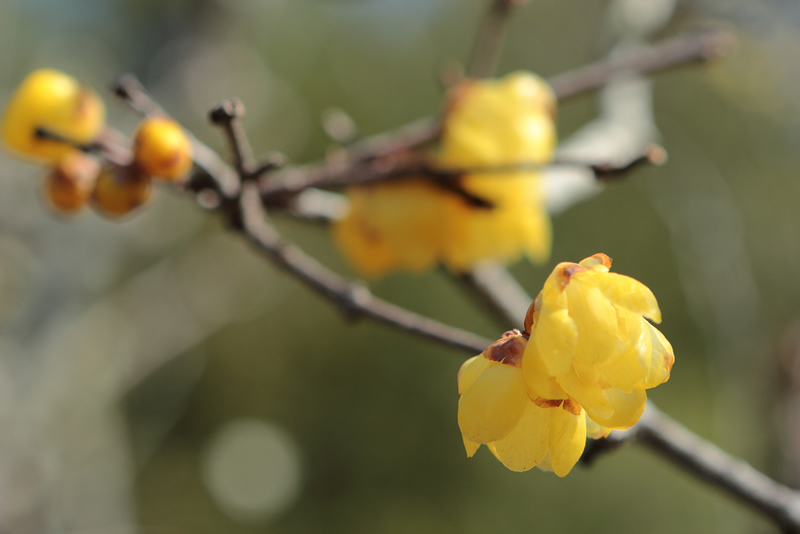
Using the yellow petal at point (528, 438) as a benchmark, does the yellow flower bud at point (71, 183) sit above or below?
above

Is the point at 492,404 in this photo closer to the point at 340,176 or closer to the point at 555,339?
the point at 555,339

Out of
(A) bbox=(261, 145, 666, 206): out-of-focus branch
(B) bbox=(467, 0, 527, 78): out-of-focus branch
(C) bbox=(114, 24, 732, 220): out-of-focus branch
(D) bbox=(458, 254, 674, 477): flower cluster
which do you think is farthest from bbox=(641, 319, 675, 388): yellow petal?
(B) bbox=(467, 0, 527, 78): out-of-focus branch

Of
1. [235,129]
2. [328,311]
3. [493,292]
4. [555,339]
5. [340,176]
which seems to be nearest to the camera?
[555,339]

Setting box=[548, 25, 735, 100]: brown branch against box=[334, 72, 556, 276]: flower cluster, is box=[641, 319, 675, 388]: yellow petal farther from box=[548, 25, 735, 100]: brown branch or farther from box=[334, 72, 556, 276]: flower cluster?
box=[548, 25, 735, 100]: brown branch

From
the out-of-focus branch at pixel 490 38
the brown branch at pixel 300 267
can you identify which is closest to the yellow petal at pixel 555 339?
the brown branch at pixel 300 267

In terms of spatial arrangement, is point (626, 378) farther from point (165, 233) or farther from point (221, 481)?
point (221, 481)

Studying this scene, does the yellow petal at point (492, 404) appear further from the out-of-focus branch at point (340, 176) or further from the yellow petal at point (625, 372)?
the out-of-focus branch at point (340, 176)

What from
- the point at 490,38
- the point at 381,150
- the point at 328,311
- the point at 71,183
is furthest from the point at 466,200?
the point at 328,311
